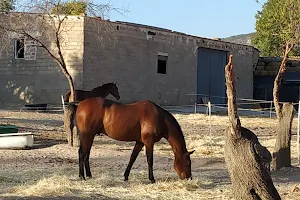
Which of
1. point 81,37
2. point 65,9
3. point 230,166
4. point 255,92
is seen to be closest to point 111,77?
point 81,37

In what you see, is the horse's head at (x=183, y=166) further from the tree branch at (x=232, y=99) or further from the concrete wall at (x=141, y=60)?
the concrete wall at (x=141, y=60)

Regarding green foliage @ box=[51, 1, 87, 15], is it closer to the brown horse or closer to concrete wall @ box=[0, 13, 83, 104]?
the brown horse

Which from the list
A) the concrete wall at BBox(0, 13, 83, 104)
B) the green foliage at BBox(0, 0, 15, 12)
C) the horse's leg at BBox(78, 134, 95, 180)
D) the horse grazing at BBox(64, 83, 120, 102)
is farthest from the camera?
the concrete wall at BBox(0, 13, 83, 104)

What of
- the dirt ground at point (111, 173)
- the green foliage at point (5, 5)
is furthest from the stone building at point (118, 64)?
the dirt ground at point (111, 173)

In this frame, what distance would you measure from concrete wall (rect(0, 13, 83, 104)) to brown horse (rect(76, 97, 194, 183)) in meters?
17.3

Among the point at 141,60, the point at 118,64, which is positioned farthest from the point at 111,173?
the point at 141,60

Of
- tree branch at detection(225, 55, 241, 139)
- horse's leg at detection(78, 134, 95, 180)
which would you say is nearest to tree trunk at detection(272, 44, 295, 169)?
horse's leg at detection(78, 134, 95, 180)

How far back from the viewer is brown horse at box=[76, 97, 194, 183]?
33.7ft

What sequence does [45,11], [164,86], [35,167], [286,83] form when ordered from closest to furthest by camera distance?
[35,167], [45,11], [164,86], [286,83]

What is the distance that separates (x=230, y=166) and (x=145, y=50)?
25519 mm

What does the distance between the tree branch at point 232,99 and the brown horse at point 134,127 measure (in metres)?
3.61

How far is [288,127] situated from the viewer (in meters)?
12.4

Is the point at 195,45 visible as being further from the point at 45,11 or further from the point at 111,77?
the point at 45,11

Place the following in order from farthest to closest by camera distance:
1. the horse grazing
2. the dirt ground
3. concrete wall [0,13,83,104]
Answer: concrete wall [0,13,83,104]
the horse grazing
the dirt ground
